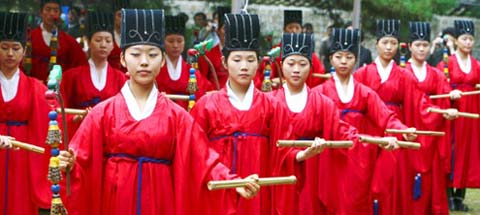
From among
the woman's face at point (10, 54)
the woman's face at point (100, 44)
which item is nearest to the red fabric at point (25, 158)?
the woman's face at point (10, 54)

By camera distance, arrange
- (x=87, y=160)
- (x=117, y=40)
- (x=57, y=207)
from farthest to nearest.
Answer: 1. (x=117, y=40)
2. (x=87, y=160)
3. (x=57, y=207)

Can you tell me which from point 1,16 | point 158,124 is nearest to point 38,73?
point 1,16

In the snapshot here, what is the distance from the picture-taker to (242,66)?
7.36 meters

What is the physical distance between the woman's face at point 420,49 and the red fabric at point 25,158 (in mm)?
4410

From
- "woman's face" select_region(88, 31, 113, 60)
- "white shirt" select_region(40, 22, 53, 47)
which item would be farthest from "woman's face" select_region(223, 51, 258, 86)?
"white shirt" select_region(40, 22, 53, 47)

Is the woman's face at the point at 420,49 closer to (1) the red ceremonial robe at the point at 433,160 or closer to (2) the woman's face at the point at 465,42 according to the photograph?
(1) the red ceremonial robe at the point at 433,160

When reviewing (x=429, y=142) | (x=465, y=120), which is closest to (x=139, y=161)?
(x=429, y=142)

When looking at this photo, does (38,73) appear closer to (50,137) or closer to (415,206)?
(415,206)

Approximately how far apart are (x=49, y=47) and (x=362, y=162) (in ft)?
11.5

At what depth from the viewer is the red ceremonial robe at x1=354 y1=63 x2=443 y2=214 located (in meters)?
10.2

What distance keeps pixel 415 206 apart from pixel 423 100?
1.14 m

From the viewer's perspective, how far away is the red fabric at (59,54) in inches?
416

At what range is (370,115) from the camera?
9258 millimetres

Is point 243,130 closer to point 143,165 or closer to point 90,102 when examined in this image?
point 143,165
